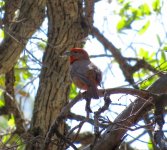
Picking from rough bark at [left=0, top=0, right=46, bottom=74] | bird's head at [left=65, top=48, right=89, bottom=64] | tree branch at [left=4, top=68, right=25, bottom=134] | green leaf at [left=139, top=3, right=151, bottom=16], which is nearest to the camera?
rough bark at [left=0, top=0, right=46, bottom=74]

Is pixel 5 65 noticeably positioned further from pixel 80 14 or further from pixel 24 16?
pixel 80 14

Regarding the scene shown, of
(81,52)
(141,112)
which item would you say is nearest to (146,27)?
(81,52)

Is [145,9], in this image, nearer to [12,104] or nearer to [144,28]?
[144,28]

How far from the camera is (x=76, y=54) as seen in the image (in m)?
6.79

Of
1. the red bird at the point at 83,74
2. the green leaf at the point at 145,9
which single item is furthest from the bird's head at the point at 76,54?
the green leaf at the point at 145,9

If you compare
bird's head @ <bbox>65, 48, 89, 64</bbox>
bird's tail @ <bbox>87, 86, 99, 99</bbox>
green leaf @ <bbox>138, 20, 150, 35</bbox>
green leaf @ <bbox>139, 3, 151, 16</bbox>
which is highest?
green leaf @ <bbox>139, 3, 151, 16</bbox>

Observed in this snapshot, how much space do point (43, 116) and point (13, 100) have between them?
828 millimetres

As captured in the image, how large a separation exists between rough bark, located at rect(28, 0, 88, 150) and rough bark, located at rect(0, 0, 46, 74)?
0.22m

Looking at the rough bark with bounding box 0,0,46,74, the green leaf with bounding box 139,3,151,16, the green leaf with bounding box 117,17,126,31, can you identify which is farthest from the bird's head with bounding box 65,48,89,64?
the green leaf with bounding box 139,3,151,16

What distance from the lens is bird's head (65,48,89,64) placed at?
651 cm

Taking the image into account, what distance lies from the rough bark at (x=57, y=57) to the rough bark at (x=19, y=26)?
22 centimetres

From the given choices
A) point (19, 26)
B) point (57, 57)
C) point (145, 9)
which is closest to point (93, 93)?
point (57, 57)

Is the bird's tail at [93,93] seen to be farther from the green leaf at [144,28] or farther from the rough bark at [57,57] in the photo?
the green leaf at [144,28]

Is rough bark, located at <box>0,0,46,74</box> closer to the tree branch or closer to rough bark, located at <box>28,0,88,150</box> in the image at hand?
rough bark, located at <box>28,0,88,150</box>
